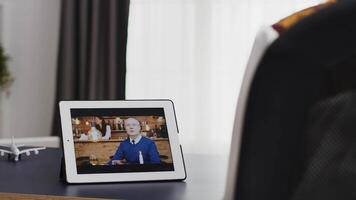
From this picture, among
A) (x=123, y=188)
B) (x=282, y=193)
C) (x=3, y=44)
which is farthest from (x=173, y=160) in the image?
(x=3, y=44)

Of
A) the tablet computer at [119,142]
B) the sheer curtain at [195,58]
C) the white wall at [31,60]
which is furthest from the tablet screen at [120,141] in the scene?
the white wall at [31,60]

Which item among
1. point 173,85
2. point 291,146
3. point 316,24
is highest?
point 316,24

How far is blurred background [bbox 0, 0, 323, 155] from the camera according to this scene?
3.56 metres

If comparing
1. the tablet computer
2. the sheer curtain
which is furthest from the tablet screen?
the sheer curtain

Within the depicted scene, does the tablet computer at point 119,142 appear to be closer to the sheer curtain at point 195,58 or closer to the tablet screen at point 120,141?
the tablet screen at point 120,141

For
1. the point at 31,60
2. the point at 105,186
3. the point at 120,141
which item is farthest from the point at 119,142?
the point at 31,60

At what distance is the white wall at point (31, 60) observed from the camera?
152 inches

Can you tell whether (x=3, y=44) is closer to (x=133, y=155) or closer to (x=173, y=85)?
(x=173, y=85)

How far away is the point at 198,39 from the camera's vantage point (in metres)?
3.61

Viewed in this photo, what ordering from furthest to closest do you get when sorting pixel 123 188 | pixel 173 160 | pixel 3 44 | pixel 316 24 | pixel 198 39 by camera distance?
1. pixel 3 44
2. pixel 198 39
3. pixel 173 160
4. pixel 123 188
5. pixel 316 24

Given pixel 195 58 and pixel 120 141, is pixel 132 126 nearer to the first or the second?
pixel 120 141

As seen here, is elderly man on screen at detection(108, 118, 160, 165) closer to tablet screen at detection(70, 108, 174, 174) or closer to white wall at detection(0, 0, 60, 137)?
tablet screen at detection(70, 108, 174, 174)

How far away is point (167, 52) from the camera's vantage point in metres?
3.66

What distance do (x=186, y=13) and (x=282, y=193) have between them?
3.19 metres
